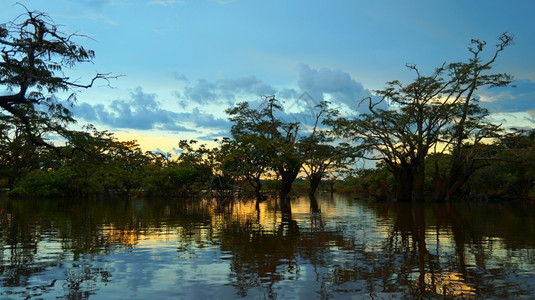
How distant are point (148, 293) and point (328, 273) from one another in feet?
11.4

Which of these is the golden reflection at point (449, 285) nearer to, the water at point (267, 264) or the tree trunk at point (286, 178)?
the water at point (267, 264)

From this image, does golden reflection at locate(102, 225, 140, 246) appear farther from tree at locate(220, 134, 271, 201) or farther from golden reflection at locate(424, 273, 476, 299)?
tree at locate(220, 134, 271, 201)

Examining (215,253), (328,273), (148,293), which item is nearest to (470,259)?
(328,273)

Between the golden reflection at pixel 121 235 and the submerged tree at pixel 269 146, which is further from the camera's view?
Answer: the submerged tree at pixel 269 146

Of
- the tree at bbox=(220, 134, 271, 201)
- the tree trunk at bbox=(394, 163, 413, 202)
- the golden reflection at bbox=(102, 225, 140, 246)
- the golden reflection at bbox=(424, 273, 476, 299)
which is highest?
the tree at bbox=(220, 134, 271, 201)

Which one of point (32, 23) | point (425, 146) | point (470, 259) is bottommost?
point (470, 259)

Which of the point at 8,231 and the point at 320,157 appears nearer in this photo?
the point at 8,231

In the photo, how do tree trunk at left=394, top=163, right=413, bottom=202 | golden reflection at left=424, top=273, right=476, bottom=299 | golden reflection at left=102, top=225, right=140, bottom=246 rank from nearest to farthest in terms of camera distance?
1. golden reflection at left=424, top=273, right=476, bottom=299
2. golden reflection at left=102, top=225, right=140, bottom=246
3. tree trunk at left=394, top=163, right=413, bottom=202

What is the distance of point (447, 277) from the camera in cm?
834

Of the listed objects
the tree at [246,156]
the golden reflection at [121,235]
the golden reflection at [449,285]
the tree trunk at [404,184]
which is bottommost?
the golden reflection at [449,285]

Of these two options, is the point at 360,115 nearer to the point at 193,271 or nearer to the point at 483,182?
the point at 483,182

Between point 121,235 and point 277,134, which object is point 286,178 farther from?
point 121,235

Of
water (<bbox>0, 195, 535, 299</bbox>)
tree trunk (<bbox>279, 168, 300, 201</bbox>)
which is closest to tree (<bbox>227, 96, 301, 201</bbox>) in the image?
tree trunk (<bbox>279, 168, 300, 201</bbox>)

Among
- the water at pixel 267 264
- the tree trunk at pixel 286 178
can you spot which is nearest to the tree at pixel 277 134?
the tree trunk at pixel 286 178
